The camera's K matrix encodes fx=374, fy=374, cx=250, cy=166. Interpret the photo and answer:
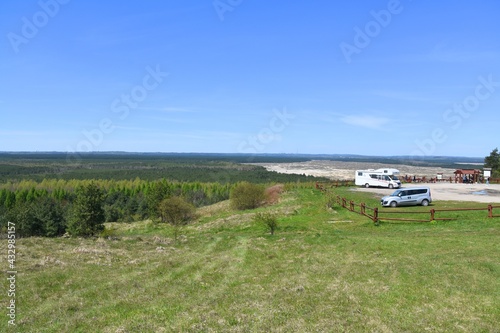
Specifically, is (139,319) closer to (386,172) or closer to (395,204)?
(395,204)

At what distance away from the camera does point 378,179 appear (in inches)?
2146

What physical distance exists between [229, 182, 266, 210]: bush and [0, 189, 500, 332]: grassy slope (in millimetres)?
27203

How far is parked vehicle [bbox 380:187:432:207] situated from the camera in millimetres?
35562

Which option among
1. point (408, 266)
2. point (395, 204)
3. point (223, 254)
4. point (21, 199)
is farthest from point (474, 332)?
point (21, 199)

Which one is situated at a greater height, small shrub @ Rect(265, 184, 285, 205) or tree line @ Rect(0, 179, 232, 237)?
small shrub @ Rect(265, 184, 285, 205)

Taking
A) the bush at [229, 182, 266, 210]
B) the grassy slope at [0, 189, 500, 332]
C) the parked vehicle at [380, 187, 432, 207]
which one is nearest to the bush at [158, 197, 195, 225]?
the bush at [229, 182, 266, 210]

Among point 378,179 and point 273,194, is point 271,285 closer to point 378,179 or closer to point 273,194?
point 273,194

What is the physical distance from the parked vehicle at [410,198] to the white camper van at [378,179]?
1713 cm

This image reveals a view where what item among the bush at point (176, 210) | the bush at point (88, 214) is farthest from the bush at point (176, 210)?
the bush at point (88, 214)

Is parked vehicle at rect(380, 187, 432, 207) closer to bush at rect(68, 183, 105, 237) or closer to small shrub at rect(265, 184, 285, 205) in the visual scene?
small shrub at rect(265, 184, 285, 205)

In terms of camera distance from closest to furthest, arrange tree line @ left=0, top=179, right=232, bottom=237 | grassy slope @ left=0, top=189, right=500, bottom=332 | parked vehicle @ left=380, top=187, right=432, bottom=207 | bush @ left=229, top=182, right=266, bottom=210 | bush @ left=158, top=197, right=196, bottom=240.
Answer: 1. grassy slope @ left=0, top=189, right=500, bottom=332
2. parked vehicle @ left=380, top=187, right=432, bottom=207
3. bush @ left=158, top=197, right=196, bottom=240
4. tree line @ left=0, top=179, right=232, bottom=237
5. bush @ left=229, top=182, right=266, bottom=210

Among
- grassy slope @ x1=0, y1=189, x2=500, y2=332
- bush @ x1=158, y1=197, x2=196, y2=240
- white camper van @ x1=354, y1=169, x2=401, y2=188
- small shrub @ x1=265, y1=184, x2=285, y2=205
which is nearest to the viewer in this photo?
grassy slope @ x1=0, y1=189, x2=500, y2=332

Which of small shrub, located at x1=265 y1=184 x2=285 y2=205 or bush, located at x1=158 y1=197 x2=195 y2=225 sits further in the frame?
small shrub, located at x1=265 y1=184 x2=285 y2=205

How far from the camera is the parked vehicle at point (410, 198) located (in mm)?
35562
